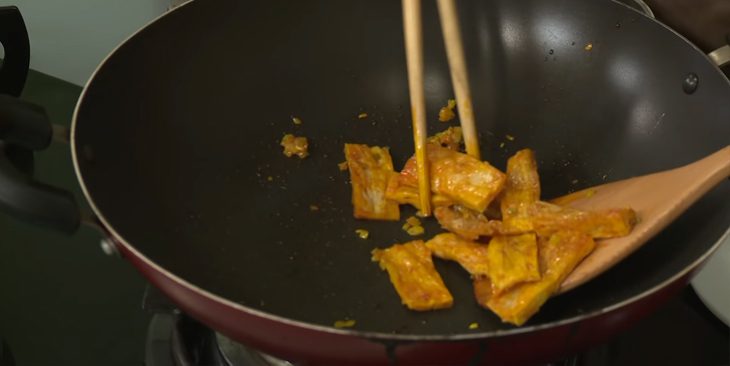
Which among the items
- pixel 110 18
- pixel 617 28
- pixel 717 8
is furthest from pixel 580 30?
pixel 110 18

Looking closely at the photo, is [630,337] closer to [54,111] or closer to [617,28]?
[617,28]

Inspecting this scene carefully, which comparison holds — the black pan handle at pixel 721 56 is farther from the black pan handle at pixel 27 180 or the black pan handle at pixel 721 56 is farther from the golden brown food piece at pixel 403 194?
the black pan handle at pixel 27 180

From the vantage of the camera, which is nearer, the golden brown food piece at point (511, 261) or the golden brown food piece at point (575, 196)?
the golden brown food piece at point (511, 261)

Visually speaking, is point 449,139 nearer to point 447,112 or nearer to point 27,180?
point 447,112

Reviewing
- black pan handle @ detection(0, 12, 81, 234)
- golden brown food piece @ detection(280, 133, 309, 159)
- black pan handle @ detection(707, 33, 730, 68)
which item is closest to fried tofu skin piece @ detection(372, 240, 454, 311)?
golden brown food piece @ detection(280, 133, 309, 159)

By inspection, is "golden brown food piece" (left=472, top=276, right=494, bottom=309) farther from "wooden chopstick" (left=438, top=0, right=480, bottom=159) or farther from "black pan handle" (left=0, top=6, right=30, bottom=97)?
"black pan handle" (left=0, top=6, right=30, bottom=97)

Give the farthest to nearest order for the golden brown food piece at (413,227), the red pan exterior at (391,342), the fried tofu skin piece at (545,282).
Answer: the golden brown food piece at (413,227), the fried tofu skin piece at (545,282), the red pan exterior at (391,342)

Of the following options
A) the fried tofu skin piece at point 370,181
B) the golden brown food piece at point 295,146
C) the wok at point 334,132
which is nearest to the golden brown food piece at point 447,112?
the wok at point 334,132

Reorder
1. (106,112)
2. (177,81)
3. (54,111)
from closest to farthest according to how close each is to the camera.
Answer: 1. (106,112)
2. (177,81)
3. (54,111)
